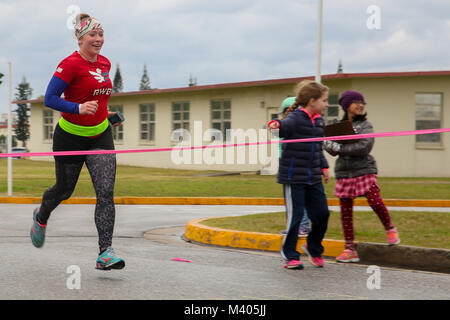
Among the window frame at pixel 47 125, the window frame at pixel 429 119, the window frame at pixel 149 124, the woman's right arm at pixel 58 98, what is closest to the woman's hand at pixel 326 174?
the woman's right arm at pixel 58 98

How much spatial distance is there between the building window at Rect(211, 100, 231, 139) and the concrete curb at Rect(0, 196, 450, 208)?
14.3m

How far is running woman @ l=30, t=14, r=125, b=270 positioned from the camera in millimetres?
4930

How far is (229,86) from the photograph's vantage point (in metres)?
28.0

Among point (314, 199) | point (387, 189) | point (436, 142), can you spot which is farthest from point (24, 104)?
point (314, 199)

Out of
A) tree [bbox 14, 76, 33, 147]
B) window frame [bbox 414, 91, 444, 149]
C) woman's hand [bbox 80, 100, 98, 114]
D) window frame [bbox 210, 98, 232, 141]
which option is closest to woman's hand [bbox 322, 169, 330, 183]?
woman's hand [bbox 80, 100, 98, 114]

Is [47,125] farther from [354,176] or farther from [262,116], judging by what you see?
[354,176]

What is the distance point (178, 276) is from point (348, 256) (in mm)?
1904

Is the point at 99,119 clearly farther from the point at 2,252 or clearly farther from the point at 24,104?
the point at 24,104

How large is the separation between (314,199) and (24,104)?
37777 mm

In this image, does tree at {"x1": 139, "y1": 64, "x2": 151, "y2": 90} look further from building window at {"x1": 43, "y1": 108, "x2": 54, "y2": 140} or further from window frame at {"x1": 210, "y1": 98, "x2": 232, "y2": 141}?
window frame at {"x1": 210, "y1": 98, "x2": 232, "y2": 141}

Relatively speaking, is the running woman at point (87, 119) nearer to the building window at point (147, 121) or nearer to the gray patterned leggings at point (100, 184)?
the gray patterned leggings at point (100, 184)

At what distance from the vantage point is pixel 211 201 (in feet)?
47.0

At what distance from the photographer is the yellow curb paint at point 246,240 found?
273 inches
